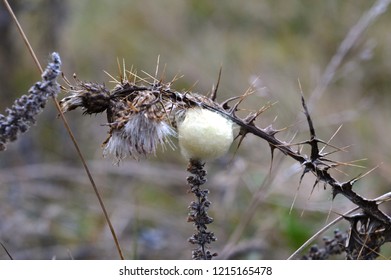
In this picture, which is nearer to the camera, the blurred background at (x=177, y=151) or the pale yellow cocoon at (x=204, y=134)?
the pale yellow cocoon at (x=204, y=134)

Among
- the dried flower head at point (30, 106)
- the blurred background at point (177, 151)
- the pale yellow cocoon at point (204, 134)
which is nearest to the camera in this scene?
the dried flower head at point (30, 106)

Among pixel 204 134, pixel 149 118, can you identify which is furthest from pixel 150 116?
pixel 204 134

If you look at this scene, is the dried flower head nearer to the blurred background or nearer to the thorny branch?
the thorny branch

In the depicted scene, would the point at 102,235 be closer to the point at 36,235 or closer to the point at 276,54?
the point at 36,235

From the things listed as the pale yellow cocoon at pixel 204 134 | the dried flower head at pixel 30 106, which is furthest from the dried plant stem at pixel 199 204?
the dried flower head at pixel 30 106

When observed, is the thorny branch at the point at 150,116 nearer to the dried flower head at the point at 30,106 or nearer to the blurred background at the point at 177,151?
the dried flower head at the point at 30,106

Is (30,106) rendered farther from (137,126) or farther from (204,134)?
(204,134)
